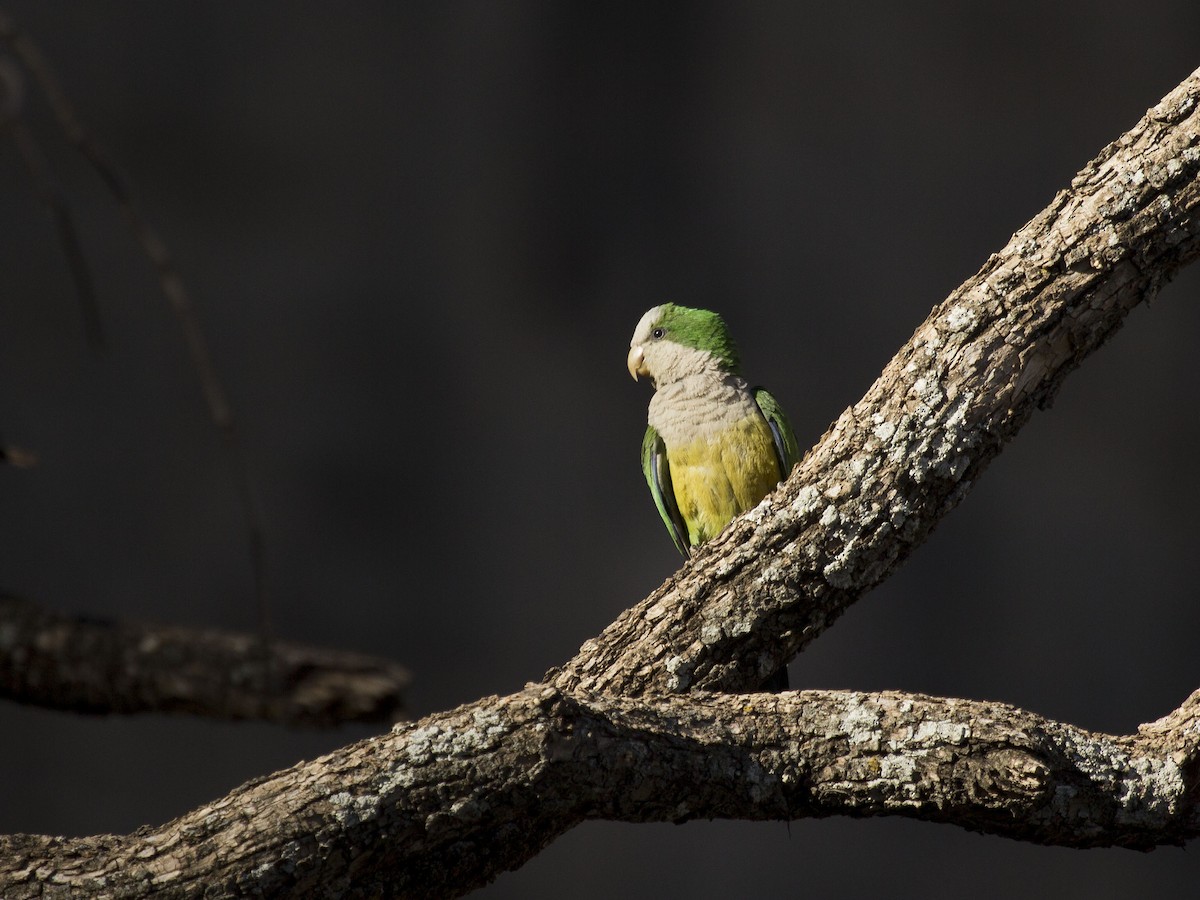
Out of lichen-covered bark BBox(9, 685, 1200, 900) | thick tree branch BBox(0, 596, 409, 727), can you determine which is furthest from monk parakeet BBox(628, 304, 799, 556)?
lichen-covered bark BBox(9, 685, 1200, 900)

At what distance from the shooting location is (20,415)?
5648 mm

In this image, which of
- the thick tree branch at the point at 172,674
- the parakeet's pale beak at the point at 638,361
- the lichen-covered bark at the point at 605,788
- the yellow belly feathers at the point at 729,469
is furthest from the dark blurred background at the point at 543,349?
the lichen-covered bark at the point at 605,788

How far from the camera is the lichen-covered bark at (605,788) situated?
77.0 inches

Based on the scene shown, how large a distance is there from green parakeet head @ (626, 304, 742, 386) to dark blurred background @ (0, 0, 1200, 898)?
2.57 m

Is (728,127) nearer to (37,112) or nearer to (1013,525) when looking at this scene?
(1013,525)

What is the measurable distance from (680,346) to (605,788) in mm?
Result: 2305

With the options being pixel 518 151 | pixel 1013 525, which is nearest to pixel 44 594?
pixel 518 151

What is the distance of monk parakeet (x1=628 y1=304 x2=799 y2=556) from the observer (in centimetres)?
394

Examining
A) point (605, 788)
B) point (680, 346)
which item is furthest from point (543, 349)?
point (605, 788)

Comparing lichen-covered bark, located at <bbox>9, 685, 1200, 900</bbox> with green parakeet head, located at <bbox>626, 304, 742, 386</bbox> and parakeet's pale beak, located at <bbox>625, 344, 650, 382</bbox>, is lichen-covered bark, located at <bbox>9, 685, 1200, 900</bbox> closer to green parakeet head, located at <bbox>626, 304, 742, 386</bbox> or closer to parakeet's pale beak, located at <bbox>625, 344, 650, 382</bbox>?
green parakeet head, located at <bbox>626, 304, 742, 386</bbox>

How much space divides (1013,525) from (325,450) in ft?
13.6

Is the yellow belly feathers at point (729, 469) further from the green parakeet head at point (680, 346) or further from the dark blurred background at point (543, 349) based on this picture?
the dark blurred background at point (543, 349)

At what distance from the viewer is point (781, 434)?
3994mm

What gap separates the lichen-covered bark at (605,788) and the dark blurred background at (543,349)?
162 inches
